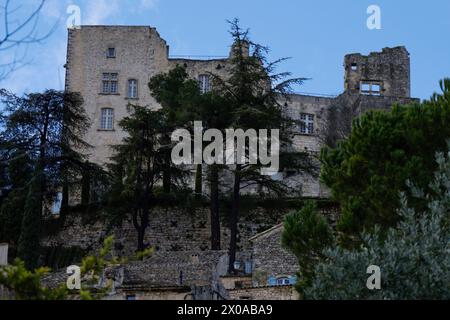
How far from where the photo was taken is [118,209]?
39344 millimetres

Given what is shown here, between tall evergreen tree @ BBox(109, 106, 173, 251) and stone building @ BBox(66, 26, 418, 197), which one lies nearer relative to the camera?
tall evergreen tree @ BBox(109, 106, 173, 251)

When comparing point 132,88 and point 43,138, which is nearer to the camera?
point 43,138

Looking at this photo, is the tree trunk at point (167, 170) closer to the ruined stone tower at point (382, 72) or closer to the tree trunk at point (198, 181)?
the tree trunk at point (198, 181)

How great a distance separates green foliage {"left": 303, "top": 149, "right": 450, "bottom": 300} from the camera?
15305 mm

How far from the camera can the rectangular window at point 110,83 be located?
5378 cm

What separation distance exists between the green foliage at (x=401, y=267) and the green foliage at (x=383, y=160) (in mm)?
4471

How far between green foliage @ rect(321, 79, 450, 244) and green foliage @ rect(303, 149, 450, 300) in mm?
4471

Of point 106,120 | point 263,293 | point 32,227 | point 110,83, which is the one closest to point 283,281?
point 263,293

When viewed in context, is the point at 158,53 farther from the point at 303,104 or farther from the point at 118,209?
the point at 118,209

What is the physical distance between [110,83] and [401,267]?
132 ft

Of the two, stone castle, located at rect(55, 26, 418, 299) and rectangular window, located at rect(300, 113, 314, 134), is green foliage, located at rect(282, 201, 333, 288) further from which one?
rectangular window, located at rect(300, 113, 314, 134)

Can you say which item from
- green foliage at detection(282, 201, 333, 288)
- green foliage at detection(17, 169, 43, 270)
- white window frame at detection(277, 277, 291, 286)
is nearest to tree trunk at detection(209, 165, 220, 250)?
white window frame at detection(277, 277, 291, 286)

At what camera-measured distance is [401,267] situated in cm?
1557

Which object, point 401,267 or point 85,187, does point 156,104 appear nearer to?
point 85,187
